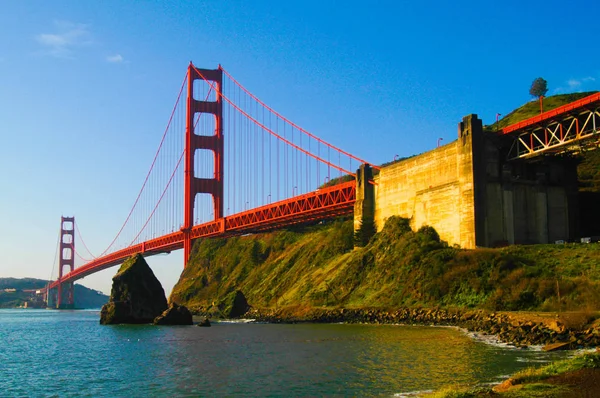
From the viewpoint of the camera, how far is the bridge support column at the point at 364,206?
231 ft

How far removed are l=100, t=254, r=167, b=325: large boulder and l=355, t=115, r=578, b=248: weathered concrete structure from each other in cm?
2748

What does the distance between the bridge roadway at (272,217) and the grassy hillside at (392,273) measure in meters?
4.03

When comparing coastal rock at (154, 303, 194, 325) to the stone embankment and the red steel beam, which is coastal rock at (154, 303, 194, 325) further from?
the red steel beam

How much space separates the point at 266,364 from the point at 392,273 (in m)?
32.7

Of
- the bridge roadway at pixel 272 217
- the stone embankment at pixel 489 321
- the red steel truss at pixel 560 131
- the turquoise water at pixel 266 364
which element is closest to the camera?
the turquoise water at pixel 266 364

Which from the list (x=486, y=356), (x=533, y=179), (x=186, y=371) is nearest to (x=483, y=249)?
(x=533, y=179)

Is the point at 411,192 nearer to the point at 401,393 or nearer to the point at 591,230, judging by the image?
the point at 591,230

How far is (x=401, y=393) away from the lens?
65.8 feet

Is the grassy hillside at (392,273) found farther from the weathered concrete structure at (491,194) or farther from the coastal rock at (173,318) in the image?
the coastal rock at (173,318)

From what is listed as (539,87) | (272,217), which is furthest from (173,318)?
(539,87)

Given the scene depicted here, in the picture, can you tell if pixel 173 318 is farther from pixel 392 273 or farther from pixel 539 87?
pixel 539 87

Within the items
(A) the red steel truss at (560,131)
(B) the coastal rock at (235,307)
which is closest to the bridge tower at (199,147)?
(B) the coastal rock at (235,307)

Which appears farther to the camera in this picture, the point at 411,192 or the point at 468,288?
the point at 411,192

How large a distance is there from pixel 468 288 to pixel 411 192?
17.8 meters
